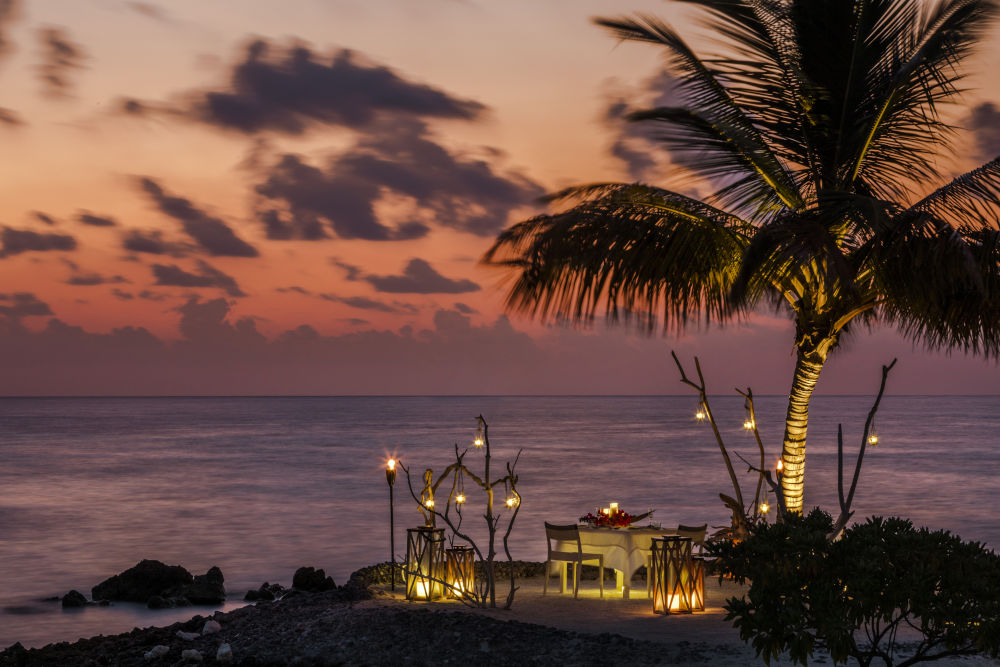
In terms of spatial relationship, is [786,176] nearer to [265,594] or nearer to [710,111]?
[710,111]

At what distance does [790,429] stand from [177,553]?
1420 centimetres

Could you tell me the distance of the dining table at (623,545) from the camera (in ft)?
35.6

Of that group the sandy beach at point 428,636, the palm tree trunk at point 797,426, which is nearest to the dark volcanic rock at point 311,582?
the sandy beach at point 428,636

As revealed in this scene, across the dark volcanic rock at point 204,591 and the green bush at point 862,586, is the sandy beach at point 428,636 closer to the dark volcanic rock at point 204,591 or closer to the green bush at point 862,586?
the green bush at point 862,586

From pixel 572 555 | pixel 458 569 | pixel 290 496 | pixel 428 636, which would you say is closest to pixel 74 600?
pixel 458 569

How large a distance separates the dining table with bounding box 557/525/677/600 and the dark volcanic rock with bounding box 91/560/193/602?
255 inches

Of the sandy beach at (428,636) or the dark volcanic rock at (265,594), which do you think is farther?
the dark volcanic rock at (265,594)

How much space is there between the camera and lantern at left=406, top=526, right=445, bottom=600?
10.4 m

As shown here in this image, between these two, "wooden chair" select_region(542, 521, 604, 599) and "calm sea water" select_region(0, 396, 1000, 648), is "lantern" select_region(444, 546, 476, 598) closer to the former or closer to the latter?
"wooden chair" select_region(542, 521, 604, 599)

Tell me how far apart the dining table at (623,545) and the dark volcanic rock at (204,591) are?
5.74 metres

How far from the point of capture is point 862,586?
16.4 feet

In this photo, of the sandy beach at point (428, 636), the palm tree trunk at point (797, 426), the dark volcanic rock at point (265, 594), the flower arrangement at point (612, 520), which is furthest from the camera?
the dark volcanic rock at point (265, 594)

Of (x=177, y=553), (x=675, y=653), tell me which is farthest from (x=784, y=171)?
(x=177, y=553)

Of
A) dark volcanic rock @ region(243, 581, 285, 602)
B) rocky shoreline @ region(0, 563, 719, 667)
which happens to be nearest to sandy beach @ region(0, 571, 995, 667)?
rocky shoreline @ region(0, 563, 719, 667)
